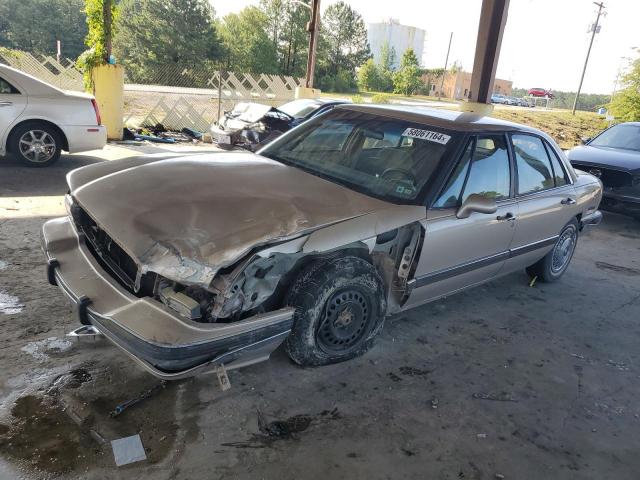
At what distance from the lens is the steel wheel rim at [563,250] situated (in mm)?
5107

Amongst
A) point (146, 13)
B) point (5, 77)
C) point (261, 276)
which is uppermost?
point (146, 13)

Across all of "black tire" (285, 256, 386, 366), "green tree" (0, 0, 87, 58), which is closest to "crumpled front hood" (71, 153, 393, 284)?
"black tire" (285, 256, 386, 366)

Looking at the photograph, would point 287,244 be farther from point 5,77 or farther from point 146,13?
point 146,13

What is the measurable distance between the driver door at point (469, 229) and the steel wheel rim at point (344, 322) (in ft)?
1.46

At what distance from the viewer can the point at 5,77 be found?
6.89 metres

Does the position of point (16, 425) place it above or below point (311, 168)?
below

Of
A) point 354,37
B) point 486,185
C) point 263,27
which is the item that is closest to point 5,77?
point 486,185

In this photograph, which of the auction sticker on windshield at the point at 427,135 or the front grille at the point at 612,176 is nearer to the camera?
the auction sticker on windshield at the point at 427,135

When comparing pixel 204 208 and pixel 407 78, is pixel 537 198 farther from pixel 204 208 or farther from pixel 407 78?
pixel 407 78

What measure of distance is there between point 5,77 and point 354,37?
234 feet

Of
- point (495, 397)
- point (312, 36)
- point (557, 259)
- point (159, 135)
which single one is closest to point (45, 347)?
point (495, 397)

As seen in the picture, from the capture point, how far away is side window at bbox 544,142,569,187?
4.66 metres

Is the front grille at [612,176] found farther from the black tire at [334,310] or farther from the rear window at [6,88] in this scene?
the rear window at [6,88]

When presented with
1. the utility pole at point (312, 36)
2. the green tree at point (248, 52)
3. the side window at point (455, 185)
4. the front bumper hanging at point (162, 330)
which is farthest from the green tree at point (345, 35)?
the front bumper hanging at point (162, 330)
